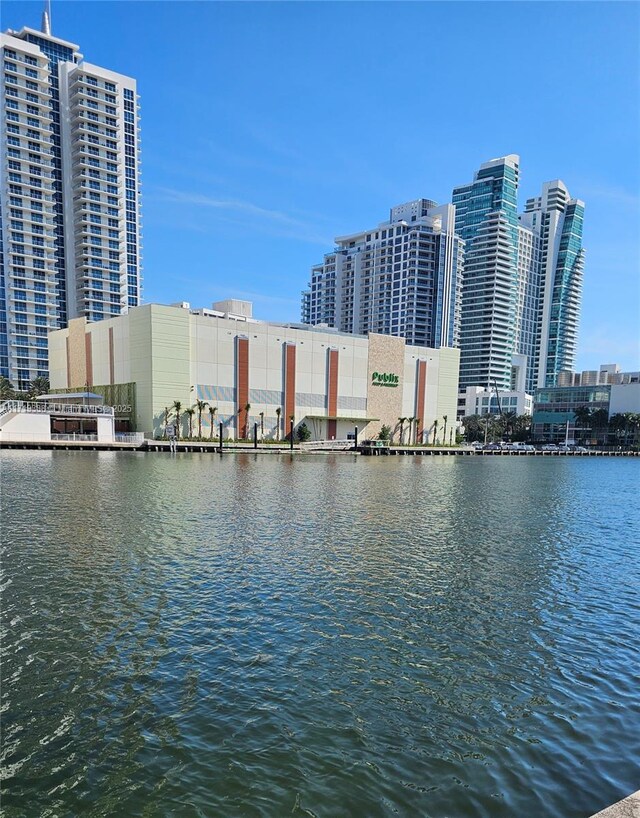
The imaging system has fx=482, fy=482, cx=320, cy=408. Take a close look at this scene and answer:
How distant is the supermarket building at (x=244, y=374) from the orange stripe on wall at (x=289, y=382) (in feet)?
0.52

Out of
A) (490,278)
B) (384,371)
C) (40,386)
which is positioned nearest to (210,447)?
(384,371)

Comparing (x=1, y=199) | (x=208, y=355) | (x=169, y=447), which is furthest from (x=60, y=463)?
(x=1, y=199)

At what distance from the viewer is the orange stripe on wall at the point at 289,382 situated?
248 feet

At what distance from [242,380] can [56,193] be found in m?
87.2

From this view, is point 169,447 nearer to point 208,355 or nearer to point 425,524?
point 208,355

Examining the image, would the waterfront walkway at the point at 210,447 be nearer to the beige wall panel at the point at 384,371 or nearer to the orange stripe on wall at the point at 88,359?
the beige wall panel at the point at 384,371

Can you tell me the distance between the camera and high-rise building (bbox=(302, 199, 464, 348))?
15675cm

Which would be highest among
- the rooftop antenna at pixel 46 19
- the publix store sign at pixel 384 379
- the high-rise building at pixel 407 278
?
the rooftop antenna at pixel 46 19

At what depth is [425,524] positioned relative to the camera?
2234 centimetres

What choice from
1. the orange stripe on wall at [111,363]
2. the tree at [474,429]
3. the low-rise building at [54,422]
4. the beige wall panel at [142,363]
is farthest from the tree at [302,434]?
the tree at [474,429]

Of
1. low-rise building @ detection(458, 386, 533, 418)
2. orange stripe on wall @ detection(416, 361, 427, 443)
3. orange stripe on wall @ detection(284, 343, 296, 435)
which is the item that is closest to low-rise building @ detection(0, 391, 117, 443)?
orange stripe on wall @ detection(284, 343, 296, 435)

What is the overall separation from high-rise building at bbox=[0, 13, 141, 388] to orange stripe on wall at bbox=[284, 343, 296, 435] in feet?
225

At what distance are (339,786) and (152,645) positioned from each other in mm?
4910

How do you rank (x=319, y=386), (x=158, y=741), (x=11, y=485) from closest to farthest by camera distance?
(x=158, y=741) < (x=11, y=485) < (x=319, y=386)
